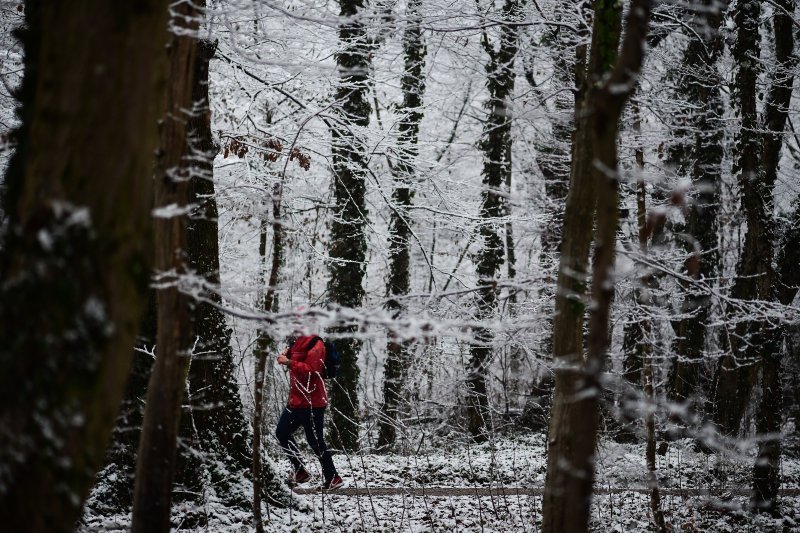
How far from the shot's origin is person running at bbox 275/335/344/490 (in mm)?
5906

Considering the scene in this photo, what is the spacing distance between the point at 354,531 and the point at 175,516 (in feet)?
5.40

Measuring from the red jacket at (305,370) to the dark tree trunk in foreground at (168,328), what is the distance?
2.69 meters

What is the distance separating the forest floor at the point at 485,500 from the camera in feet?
18.4

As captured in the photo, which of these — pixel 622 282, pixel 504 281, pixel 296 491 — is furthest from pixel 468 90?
pixel 504 281

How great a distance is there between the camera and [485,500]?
6.59 metres

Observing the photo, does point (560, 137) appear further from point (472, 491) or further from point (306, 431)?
point (306, 431)

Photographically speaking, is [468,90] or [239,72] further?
[468,90]

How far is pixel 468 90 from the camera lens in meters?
14.5

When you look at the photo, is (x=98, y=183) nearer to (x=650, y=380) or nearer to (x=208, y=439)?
(x=208, y=439)

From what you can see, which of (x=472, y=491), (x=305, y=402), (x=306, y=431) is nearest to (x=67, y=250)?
(x=305, y=402)

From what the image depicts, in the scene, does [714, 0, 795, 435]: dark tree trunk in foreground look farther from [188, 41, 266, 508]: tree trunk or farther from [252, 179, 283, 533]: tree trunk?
[188, 41, 266, 508]: tree trunk

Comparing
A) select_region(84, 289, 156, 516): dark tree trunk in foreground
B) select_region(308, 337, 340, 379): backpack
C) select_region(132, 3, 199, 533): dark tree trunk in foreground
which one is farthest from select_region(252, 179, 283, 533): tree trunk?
select_region(308, 337, 340, 379): backpack

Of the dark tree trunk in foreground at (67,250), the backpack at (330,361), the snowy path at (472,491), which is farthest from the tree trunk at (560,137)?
the dark tree trunk in foreground at (67,250)

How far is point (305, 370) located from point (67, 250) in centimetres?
422
